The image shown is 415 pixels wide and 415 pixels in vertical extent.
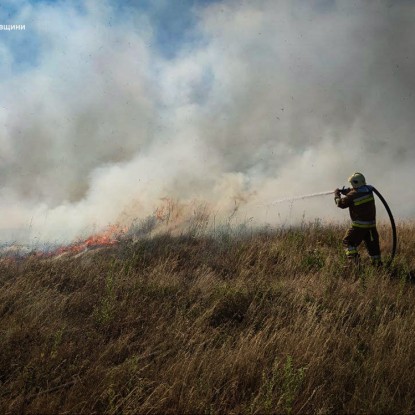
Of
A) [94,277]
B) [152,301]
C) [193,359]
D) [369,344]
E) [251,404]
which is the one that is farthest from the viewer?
[94,277]

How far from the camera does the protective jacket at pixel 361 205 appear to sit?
26.7ft

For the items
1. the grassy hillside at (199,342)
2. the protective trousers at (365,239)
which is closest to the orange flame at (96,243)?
the grassy hillside at (199,342)

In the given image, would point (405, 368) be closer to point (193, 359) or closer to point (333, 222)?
point (193, 359)

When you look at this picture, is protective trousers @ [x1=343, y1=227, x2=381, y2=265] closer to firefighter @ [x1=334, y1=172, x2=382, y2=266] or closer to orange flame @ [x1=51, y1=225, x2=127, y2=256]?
firefighter @ [x1=334, y1=172, x2=382, y2=266]

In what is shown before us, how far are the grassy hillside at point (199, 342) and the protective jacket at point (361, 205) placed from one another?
183cm

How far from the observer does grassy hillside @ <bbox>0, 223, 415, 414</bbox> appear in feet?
9.76

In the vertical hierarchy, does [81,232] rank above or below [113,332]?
above

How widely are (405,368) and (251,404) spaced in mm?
1674

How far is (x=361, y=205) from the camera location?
819cm

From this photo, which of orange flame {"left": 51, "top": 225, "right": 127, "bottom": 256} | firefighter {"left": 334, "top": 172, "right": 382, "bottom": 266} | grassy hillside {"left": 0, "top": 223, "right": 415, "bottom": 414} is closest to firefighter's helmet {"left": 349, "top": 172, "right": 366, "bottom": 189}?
firefighter {"left": 334, "top": 172, "right": 382, "bottom": 266}

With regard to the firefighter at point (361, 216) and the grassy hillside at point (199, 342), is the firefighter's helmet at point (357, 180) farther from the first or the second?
the grassy hillside at point (199, 342)

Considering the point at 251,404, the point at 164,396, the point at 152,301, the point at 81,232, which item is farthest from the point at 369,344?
the point at 81,232

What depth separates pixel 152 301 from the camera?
16.4 feet

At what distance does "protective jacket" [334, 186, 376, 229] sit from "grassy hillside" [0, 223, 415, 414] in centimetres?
183
